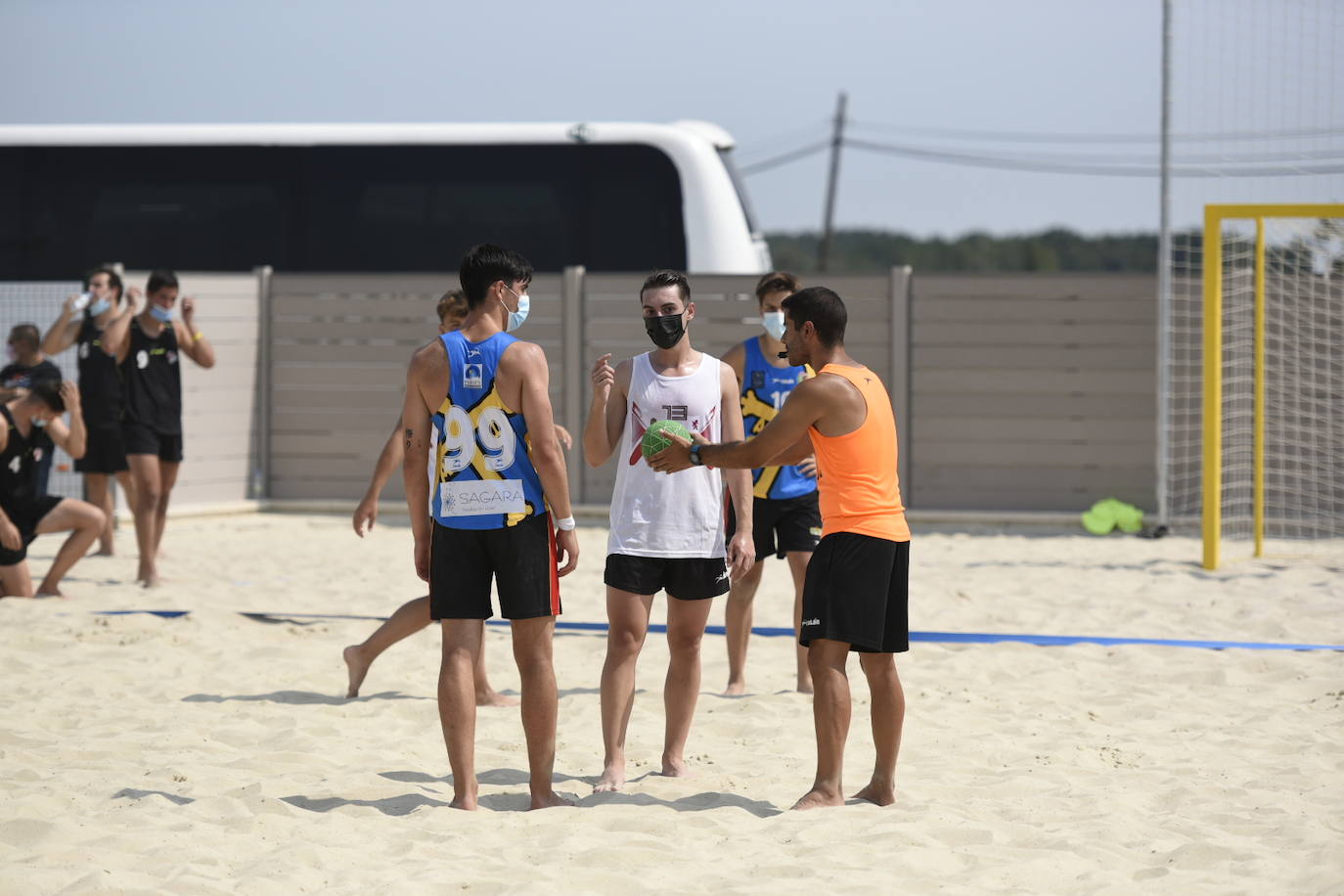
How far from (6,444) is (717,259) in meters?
7.39

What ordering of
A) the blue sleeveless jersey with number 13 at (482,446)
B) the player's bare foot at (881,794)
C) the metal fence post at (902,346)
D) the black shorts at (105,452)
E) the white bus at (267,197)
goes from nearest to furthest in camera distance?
the blue sleeveless jersey with number 13 at (482,446)
the player's bare foot at (881,794)
the black shorts at (105,452)
the metal fence post at (902,346)
the white bus at (267,197)

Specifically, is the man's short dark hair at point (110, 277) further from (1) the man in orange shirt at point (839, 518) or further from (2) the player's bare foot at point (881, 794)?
(2) the player's bare foot at point (881, 794)

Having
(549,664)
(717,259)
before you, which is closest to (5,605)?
(549,664)

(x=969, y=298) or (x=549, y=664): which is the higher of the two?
(x=969, y=298)

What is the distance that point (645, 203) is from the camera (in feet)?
45.5

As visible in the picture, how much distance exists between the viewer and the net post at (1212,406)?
31.0 feet

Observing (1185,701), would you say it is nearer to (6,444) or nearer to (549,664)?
(549,664)

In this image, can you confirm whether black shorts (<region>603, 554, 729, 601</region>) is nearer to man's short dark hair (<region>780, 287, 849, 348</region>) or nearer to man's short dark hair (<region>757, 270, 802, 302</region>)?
man's short dark hair (<region>780, 287, 849, 348</region>)

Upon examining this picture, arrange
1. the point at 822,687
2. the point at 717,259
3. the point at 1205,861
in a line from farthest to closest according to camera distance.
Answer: the point at 717,259, the point at 822,687, the point at 1205,861

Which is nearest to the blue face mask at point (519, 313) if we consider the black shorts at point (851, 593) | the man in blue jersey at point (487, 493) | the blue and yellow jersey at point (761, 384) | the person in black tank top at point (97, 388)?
the man in blue jersey at point (487, 493)

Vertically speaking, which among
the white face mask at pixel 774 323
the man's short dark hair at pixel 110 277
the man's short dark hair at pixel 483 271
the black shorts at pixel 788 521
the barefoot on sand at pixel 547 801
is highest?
the man's short dark hair at pixel 110 277

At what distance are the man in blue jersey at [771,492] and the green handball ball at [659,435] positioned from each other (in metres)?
1.33

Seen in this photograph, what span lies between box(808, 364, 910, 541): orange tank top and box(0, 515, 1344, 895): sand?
86cm

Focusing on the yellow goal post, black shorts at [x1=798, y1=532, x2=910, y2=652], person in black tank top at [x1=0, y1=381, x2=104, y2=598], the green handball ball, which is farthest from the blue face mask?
the yellow goal post
